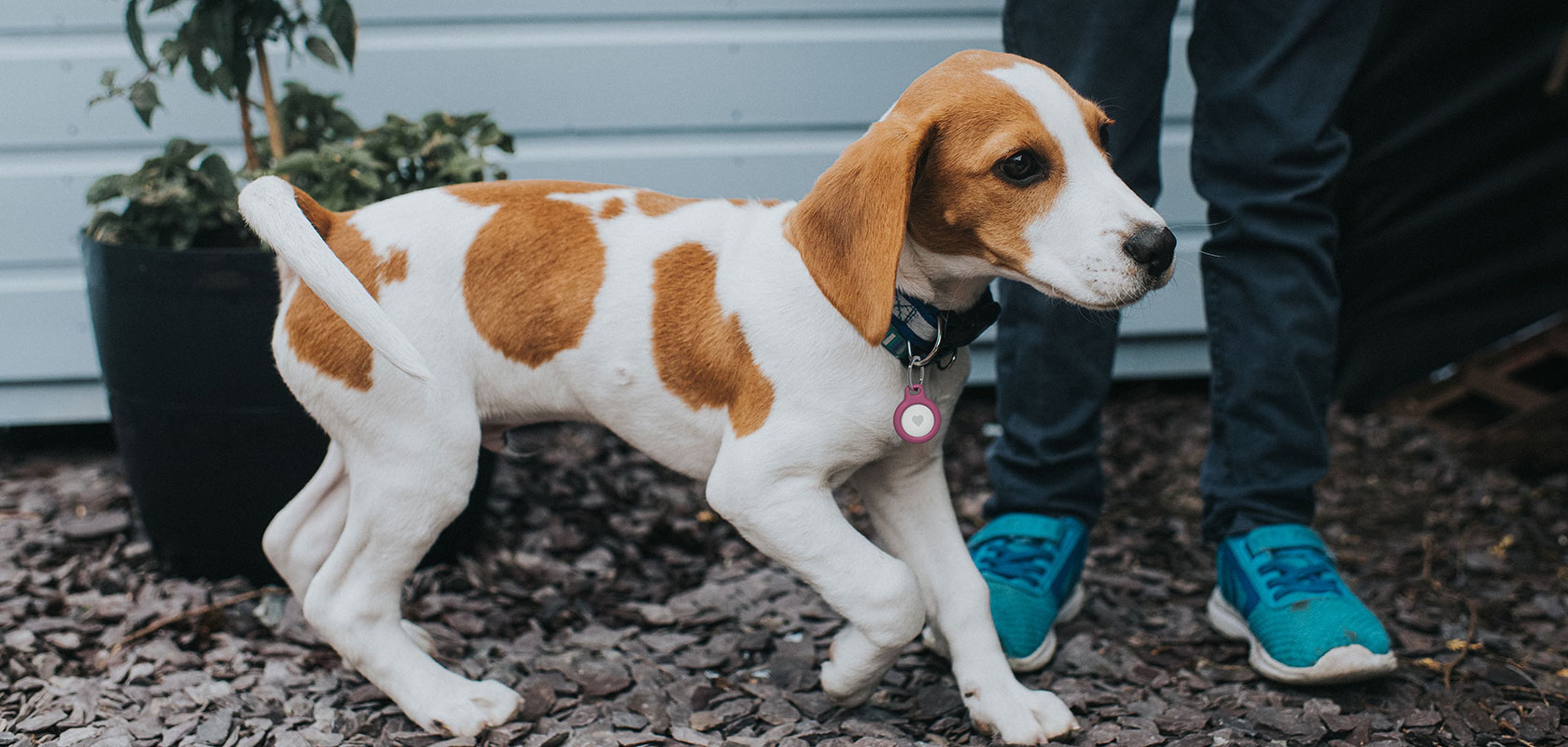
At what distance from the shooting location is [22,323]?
3.38 meters

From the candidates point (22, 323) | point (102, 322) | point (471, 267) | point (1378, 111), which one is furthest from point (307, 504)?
point (1378, 111)

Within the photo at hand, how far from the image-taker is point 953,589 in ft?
6.37

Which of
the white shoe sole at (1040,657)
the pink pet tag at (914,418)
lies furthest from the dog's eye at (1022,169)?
the white shoe sole at (1040,657)

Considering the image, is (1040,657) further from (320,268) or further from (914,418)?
(320,268)

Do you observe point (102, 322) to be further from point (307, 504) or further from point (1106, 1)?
point (1106, 1)

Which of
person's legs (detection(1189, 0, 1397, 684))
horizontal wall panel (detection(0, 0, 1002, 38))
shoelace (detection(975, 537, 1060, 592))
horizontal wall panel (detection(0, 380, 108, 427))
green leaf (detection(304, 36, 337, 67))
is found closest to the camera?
person's legs (detection(1189, 0, 1397, 684))

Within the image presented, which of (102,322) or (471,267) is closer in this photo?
(471,267)

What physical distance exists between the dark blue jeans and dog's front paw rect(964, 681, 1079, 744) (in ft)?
1.83

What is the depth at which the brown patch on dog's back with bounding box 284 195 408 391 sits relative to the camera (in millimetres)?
1802

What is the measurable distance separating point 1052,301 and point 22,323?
2870mm

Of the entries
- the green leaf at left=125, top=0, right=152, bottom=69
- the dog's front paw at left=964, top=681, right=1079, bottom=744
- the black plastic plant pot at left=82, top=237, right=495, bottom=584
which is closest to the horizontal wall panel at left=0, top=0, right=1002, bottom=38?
the green leaf at left=125, top=0, right=152, bottom=69

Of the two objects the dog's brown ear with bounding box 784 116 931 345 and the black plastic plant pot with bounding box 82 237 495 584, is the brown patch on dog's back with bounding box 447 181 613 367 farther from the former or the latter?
the black plastic plant pot with bounding box 82 237 495 584

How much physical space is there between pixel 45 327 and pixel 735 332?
260cm

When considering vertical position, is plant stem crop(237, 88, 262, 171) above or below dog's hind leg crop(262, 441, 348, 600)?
above
